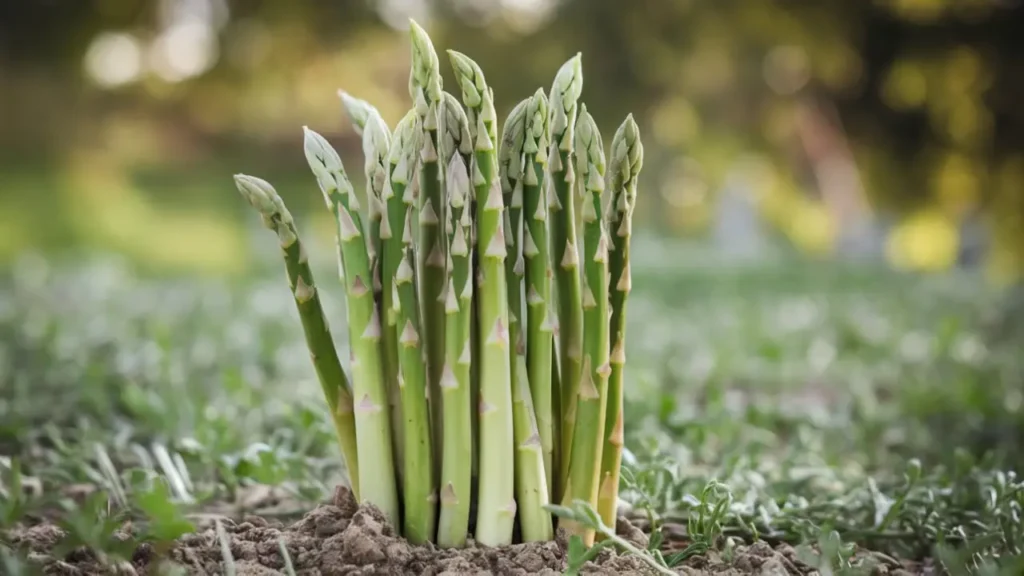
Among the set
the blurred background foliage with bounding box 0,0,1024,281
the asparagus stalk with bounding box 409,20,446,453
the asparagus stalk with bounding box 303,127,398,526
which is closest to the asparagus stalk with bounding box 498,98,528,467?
the asparagus stalk with bounding box 409,20,446,453

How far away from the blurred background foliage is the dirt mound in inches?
228

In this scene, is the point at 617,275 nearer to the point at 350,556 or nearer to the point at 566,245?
the point at 566,245

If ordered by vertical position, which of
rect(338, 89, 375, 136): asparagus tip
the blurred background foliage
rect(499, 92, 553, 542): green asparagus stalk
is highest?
the blurred background foliage

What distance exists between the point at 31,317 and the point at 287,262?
3.34 meters

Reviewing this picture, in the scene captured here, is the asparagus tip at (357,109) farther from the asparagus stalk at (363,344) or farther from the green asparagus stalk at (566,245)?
the green asparagus stalk at (566,245)

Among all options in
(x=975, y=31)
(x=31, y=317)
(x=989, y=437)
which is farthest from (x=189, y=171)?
(x=989, y=437)

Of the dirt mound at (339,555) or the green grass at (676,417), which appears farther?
the green grass at (676,417)

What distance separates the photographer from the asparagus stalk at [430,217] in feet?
4.43

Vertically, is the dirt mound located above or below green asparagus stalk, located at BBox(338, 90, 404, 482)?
below

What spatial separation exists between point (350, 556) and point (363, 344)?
307mm

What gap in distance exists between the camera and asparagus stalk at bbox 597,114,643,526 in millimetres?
1434

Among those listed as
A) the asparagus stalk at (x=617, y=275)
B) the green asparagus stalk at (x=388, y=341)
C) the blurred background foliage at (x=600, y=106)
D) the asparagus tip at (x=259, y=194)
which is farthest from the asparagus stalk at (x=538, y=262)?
the blurred background foliage at (x=600, y=106)

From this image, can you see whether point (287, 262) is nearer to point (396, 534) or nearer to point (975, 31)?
point (396, 534)

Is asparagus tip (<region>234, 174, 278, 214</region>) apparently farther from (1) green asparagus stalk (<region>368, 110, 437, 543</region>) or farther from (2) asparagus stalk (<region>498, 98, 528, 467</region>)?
(2) asparagus stalk (<region>498, 98, 528, 467</region>)
